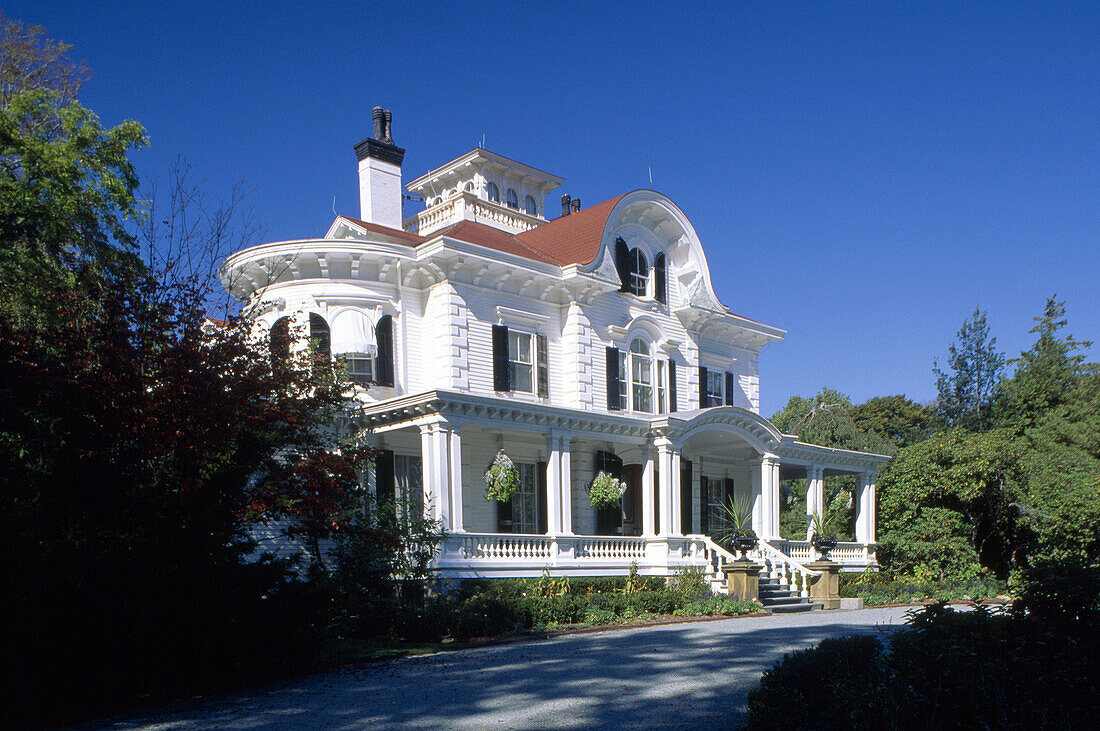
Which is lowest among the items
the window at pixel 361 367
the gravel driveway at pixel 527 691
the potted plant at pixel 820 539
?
the potted plant at pixel 820 539

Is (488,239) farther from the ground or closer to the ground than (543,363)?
farther from the ground

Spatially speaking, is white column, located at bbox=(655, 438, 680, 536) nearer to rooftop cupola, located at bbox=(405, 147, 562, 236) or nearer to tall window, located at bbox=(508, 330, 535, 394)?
tall window, located at bbox=(508, 330, 535, 394)

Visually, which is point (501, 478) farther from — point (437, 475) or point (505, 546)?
point (437, 475)

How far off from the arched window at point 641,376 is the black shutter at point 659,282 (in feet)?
5.18

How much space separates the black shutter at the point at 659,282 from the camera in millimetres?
26672

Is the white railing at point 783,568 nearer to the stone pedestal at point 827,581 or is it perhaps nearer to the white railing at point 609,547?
the stone pedestal at point 827,581

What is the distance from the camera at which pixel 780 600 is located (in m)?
21.4

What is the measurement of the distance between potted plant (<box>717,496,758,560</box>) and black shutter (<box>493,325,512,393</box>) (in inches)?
256

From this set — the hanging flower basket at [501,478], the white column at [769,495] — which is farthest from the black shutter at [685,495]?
the hanging flower basket at [501,478]

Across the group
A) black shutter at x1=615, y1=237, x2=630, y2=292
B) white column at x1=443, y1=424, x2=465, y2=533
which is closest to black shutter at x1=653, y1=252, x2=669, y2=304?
black shutter at x1=615, y1=237, x2=630, y2=292

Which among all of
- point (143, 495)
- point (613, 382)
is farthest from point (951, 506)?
point (143, 495)

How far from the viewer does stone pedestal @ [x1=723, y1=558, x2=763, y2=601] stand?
68.6ft

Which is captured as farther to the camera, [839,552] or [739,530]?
[839,552]

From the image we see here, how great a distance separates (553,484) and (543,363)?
372 cm
